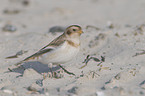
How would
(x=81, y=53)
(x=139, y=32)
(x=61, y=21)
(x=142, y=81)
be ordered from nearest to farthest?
(x=142, y=81) < (x=81, y=53) < (x=139, y=32) < (x=61, y=21)

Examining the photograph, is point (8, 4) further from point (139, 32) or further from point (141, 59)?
point (141, 59)

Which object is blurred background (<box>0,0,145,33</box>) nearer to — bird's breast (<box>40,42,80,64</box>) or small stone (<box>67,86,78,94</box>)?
bird's breast (<box>40,42,80,64</box>)

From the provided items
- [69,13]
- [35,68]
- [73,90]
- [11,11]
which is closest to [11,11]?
[11,11]

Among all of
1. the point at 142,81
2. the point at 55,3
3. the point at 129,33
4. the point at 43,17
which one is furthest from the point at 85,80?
the point at 55,3

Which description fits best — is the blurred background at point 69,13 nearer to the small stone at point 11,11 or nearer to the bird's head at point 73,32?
the small stone at point 11,11

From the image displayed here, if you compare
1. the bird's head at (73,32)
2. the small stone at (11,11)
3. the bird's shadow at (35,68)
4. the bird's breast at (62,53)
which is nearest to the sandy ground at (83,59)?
the bird's shadow at (35,68)

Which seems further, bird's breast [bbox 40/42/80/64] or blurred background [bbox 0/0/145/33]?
blurred background [bbox 0/0/145/33]

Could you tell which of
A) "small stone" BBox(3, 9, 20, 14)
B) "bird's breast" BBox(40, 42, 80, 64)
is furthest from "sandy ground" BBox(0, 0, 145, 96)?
"small stone" BBox(3, 9, 20, 14)

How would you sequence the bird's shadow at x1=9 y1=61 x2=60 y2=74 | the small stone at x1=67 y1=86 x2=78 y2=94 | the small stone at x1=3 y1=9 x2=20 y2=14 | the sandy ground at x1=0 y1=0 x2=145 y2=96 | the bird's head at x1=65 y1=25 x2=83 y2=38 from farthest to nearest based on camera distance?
the small stone at x1=3 y1=9 x2=20 y2=14
the bird's shadow at x1=9 y1=61 x2=60 y2=74
the bird's head at x1=65 y1=25 x2=83 y2=38
the sandy ground at x1=0 y1=0 x2=145 y2=96
the small stone at x1=67 y1=86 x2=78 y2=94

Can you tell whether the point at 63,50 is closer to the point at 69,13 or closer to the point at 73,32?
the point at 73,32
